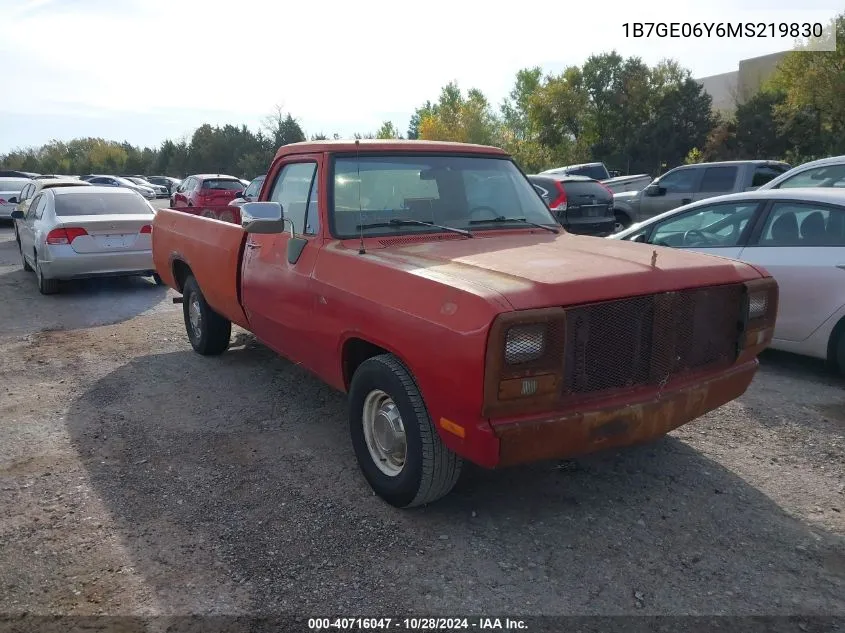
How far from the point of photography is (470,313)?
9.47ft

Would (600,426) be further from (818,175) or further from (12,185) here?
(12,185)

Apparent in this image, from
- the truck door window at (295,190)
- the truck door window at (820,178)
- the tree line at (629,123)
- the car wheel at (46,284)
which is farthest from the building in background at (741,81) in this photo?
the truck door window at (295,190)

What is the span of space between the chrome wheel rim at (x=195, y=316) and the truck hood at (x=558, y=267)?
3129 mm

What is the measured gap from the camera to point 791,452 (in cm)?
426

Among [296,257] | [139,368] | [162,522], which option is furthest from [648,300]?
[139,368]

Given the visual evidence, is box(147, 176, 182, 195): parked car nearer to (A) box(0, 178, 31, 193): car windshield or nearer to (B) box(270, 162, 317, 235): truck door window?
(A) box(0, 178, 31, 193): car windshield

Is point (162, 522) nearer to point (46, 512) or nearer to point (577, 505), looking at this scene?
point (46, 512)

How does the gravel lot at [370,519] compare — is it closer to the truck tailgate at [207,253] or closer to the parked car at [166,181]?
the truck tailgate at [207,253]

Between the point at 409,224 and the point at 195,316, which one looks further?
the point at 195,316

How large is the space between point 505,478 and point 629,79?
45675 millimetres

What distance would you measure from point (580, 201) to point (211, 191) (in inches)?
481

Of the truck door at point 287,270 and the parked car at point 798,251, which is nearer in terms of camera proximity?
the truck door at point 287,270

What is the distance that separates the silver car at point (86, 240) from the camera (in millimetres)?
9328

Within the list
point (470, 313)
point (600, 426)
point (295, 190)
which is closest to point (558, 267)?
point (470, 313)
